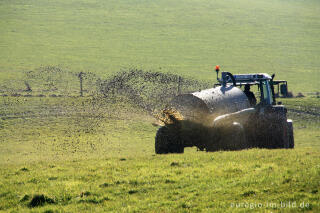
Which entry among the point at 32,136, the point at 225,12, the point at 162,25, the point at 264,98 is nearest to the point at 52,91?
the point at 32,136

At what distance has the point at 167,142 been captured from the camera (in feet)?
61.0

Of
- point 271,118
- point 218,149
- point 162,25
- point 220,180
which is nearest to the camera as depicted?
point 220,180

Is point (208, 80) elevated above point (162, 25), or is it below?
below

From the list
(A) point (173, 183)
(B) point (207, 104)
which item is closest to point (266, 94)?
(B) point (207, 104)

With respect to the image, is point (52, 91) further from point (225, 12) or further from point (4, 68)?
point (225, 12)

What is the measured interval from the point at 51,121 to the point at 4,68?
142 ft

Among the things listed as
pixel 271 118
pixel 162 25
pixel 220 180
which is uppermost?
pixel 162 25

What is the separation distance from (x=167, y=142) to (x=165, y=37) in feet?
305

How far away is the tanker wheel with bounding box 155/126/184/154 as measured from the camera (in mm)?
18359

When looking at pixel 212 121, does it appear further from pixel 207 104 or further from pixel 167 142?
pixel 167 142

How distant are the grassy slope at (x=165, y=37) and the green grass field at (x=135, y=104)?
1.29ft

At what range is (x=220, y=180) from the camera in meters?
12.5

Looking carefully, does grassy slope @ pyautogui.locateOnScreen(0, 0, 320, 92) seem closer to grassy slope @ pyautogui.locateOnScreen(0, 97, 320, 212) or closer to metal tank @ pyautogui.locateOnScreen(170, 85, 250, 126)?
metal tank @ pyautogui.locateOnScreen(170, 85, 250, 126)

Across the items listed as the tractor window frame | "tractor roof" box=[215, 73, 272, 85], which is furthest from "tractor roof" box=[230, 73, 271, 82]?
the tractor window frame
